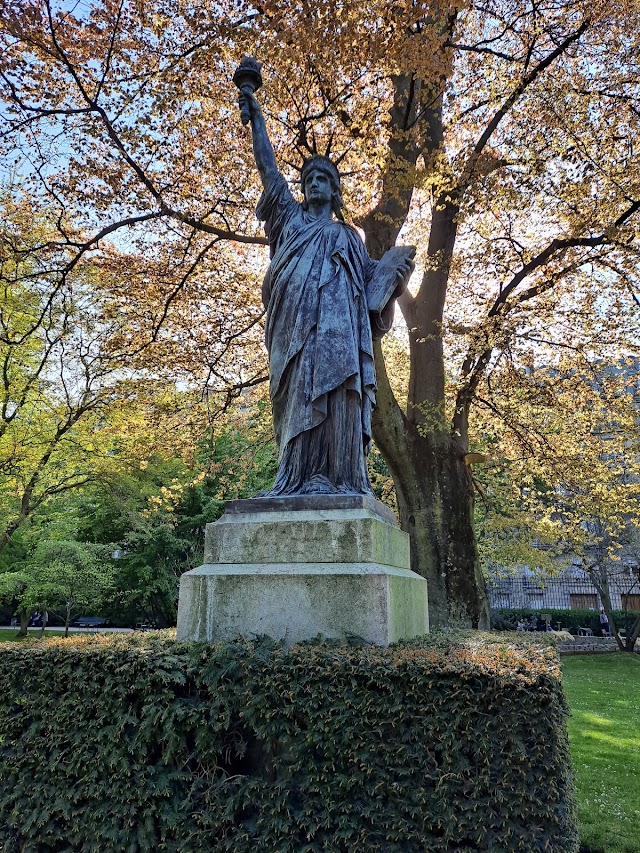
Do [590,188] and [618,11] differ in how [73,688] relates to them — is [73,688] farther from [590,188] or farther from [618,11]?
[618,11]

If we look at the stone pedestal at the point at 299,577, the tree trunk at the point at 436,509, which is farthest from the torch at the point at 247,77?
the tree trunk at the point at 436,509

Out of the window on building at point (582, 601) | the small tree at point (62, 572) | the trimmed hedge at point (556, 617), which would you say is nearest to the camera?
the small tree at point (62, 572)

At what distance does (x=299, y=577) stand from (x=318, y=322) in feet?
6.55

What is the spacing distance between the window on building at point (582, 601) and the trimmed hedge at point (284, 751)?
33.0 metres

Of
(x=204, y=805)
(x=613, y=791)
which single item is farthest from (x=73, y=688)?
(x=613, y=791)

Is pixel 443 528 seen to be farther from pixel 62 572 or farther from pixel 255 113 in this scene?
pixel 62 572

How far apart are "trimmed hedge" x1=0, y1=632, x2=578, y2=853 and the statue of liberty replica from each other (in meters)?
Answer: 0.39

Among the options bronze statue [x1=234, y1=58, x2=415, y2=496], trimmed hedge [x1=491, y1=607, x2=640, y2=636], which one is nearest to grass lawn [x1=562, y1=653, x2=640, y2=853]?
bronze statue [x1=234, y1=58, x2=415, y2=496]

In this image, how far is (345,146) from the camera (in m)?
9.91

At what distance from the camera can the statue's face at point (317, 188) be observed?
5.32 meters

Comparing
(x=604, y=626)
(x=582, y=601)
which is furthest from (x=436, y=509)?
(x=582, y=601)

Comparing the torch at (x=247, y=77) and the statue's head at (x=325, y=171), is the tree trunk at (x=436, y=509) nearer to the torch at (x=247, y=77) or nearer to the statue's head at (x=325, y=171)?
the statue's head at (x=325, y=171)

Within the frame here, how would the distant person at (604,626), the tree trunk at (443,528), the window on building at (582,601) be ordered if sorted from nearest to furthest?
1. the tree trunk at (443,528)
2. the distant person at (604,626)
3. the window on building at (582,601)

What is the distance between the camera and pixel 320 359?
4555 mm
